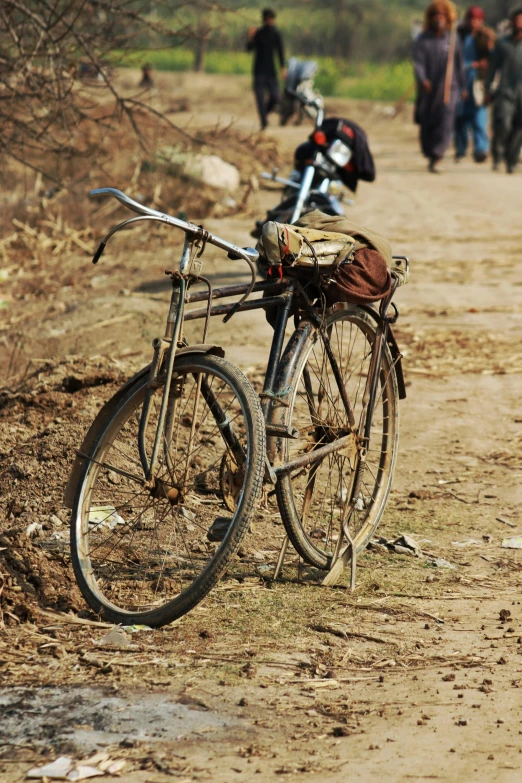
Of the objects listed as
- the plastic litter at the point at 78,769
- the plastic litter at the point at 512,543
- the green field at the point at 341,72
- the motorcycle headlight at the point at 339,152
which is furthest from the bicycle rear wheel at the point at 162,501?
the green field at the point at 341,72

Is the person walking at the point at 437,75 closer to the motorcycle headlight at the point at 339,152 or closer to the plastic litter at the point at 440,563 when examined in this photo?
the motorcycle headlight at the point at 339,152

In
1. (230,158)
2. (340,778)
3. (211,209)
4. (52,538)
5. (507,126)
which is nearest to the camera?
(340,778)

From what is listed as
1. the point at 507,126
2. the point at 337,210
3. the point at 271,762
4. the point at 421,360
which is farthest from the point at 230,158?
the point at 271,762

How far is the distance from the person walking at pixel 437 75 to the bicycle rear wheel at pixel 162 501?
13715 mm

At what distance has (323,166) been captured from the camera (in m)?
8.63

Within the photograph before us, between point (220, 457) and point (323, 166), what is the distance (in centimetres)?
503

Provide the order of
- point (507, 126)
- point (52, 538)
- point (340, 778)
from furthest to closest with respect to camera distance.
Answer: point (507, 126), point (52, 538), point (340, 778)

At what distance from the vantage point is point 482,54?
19000mm

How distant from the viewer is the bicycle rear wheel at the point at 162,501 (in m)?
3.51

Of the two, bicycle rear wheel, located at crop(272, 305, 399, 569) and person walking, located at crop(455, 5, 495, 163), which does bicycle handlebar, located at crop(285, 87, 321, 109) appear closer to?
bicycle rear wheel, located at crop(272, 305, 399, 569)

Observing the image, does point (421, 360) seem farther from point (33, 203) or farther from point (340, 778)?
point (33, 203)

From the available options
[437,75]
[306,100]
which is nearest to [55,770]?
[306,100]

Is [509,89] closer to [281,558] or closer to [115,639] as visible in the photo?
[281,558]

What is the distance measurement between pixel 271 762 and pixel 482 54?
1776 centimetres
